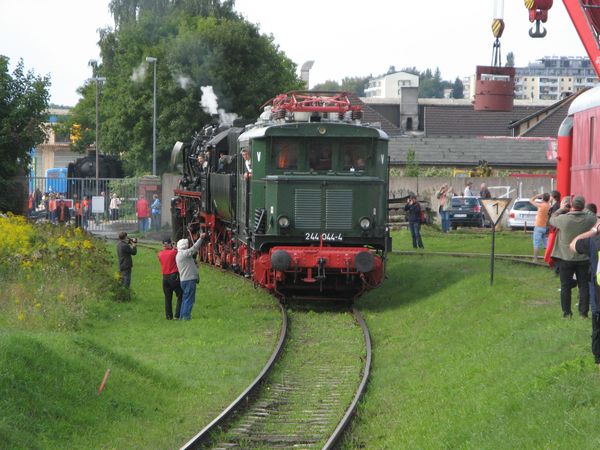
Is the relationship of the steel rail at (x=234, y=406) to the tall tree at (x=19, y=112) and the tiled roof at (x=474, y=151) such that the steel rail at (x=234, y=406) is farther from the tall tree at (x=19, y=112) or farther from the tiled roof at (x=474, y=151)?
the tiled roof at (x=474, y=151)

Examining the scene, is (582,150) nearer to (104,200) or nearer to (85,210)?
(104,200)

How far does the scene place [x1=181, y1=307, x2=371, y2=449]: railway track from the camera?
11844 millimetres

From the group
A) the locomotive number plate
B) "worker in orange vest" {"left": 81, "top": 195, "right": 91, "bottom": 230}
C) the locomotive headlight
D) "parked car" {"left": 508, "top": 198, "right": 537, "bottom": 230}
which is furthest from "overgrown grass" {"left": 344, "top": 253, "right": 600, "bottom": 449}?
"worker in orange vest" {"left": 81, "top": 195, "right": 91, "bottom": 230}

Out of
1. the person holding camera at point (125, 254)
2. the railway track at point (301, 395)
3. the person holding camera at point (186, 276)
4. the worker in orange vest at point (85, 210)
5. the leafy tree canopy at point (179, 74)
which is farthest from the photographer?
the leafy tree canopy at point (179, 74)

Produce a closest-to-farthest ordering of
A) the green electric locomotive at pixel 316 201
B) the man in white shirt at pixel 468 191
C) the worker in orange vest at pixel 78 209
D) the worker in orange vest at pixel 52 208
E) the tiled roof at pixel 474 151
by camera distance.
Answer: the green electric locomotive at pixel 316 201 < the worker in orange vest at pixel 52 208 < the man in white shirt at pixel 468 191 < the worker in orange vest at pixel 78 209 < the tiled roof at pixel 474 151

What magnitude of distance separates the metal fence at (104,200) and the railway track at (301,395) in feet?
89.7

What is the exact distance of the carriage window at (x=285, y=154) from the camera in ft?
72.3

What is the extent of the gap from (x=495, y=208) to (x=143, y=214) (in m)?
27.4

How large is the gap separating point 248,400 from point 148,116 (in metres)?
55.4

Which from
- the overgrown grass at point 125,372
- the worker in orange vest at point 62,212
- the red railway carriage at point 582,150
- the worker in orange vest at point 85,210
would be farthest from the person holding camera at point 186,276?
the worker in orange vest at point 85,210

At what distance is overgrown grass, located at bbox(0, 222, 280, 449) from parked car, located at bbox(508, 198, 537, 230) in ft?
78.4

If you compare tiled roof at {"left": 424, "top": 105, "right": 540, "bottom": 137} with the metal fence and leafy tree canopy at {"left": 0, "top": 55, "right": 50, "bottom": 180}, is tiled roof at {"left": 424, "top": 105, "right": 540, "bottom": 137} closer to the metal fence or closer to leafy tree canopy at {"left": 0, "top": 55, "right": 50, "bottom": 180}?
the metal fence

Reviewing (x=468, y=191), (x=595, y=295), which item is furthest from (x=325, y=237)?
(x=468, y=191)

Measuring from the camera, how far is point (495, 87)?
33.2 m
